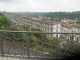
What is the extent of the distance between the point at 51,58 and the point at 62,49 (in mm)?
257

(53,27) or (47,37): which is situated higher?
(47,37)

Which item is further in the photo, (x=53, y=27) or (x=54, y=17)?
(x=53, y=27)

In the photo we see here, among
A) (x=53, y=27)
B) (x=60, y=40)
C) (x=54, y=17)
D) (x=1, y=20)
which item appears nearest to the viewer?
(x=60, y=40)

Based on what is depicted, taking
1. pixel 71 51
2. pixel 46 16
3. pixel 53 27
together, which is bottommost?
pixel 53 27

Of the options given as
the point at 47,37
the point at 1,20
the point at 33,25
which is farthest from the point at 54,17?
the point at 47,37

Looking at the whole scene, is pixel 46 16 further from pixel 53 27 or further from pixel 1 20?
pixel 1 20

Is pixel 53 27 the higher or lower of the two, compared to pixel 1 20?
lower

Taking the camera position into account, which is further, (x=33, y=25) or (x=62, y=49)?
(x=33, y=25)

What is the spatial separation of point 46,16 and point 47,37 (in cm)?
1698

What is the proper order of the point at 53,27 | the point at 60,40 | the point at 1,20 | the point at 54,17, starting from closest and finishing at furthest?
the point at 60,40 → the point at 1,20 → the point at 54,17 → the point at 53,27

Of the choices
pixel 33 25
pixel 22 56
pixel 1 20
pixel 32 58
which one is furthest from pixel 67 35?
pixel 33 25

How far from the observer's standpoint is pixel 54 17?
17.6 m

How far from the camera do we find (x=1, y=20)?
33.1 ft

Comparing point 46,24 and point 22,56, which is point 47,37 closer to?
point 22,56
